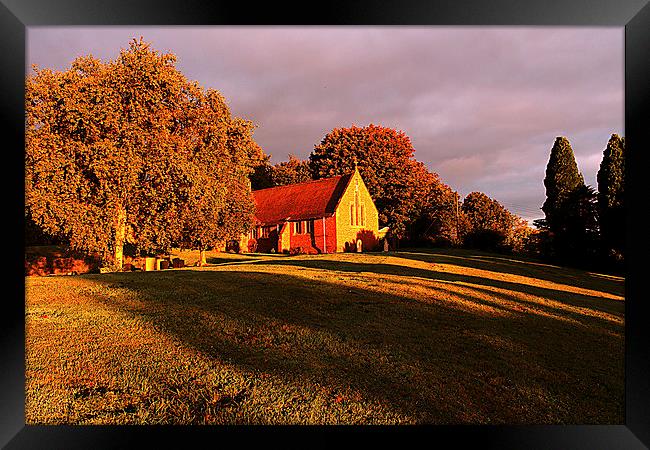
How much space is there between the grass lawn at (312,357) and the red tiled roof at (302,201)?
28.3 metres

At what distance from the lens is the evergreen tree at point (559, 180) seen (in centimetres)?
3070

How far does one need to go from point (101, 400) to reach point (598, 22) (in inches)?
321

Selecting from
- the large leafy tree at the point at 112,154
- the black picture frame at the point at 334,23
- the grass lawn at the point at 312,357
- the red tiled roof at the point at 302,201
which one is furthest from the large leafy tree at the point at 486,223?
the black picture frame at the point at 334,23

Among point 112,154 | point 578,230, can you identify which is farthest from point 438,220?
point 112,154

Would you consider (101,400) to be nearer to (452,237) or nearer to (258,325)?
(258,325)

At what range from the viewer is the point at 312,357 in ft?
22.3

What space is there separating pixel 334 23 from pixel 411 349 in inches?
219

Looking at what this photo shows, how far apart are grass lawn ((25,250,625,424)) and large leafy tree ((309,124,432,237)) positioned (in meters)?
36.3

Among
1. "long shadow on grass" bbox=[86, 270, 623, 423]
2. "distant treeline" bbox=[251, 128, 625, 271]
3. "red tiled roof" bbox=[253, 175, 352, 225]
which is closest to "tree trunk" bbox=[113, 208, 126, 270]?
"long shadow on grass" bbox=[86, 270, 623, 423]

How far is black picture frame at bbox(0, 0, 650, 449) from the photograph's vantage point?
15.4 ft

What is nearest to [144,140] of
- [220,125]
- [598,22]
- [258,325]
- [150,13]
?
[220,125]

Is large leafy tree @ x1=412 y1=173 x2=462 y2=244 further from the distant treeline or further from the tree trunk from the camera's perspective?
the tree trunk

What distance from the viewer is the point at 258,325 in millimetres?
8570
